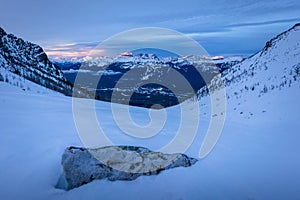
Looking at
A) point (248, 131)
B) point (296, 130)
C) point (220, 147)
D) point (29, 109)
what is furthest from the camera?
point (248, 131)

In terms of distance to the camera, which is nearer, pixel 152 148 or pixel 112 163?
pixel 112 163

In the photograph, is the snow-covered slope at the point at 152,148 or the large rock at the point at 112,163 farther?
the large rock at the point at 112,163

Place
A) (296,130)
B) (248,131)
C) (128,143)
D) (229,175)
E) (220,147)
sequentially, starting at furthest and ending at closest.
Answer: (248,131)
(296,130)
(220,147)
(128,143)
(229,175)

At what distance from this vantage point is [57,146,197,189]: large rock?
4.51m

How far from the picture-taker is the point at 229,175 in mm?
5031

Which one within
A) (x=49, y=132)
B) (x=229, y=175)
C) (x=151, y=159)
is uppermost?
(x=49, y=132)

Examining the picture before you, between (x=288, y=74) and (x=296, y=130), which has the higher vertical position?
(x=288, y=74)

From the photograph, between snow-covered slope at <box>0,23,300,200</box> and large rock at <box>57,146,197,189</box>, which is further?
large rock at <box>57,146,197,189</box>

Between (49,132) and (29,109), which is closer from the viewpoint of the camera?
(49,132)

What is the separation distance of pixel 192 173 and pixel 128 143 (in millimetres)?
1593

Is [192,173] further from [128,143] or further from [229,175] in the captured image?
[128,143]

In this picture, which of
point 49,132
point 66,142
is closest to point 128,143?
point 66,142

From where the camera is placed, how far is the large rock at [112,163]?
14.8ft

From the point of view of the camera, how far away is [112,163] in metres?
4.85
